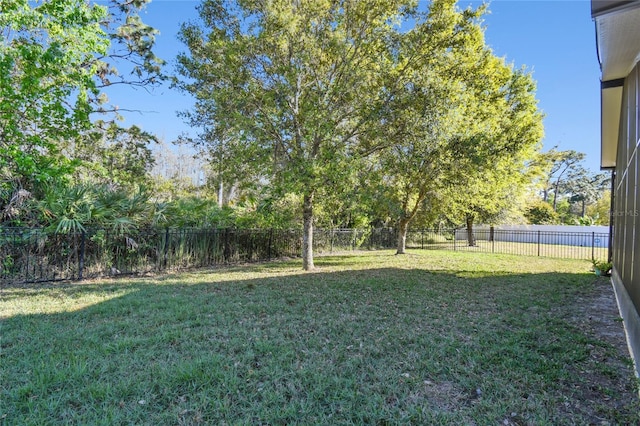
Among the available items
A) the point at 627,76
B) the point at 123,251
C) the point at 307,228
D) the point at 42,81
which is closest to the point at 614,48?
the point at 627,76

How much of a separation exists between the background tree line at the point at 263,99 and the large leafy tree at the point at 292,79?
0.11ft

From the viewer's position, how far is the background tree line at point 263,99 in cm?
674

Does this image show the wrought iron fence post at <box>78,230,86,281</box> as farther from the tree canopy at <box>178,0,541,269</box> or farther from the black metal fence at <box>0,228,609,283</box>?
the tree canopy at <box>178,0,541,269</box>

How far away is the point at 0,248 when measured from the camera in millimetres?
6559

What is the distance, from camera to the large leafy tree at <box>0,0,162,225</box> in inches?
242

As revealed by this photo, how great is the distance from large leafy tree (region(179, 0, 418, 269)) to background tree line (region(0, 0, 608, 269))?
33 mm

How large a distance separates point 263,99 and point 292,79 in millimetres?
842

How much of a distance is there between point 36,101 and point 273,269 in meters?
6.43

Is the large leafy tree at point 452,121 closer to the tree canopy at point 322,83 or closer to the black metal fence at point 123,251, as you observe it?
the tree canopy at point 322,83

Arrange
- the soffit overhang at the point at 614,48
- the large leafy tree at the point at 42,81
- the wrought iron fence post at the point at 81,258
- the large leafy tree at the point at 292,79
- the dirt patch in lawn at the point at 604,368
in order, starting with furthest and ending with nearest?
Answer: the large leafy tree at the point at 292,79 < the wrought iron fence post at the point at 81,258 < the large leafy tree at the point at 42,81 < the dirt patch in lawn at the point at 604,368 < the soffit overhang at the point at 614,48

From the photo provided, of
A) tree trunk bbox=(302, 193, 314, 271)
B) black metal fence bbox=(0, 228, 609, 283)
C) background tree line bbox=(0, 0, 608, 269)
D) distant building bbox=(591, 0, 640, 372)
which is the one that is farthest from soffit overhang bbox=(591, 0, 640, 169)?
black metal fence bbox=(0, 228, 609, 283)

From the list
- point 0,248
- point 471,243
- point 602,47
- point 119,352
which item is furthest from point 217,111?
point 471,243

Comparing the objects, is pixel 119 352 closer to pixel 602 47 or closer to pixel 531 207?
pixel 602 47

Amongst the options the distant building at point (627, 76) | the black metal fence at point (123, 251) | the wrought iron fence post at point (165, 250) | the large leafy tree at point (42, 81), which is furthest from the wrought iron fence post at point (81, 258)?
the distant building at point (627, 76)
